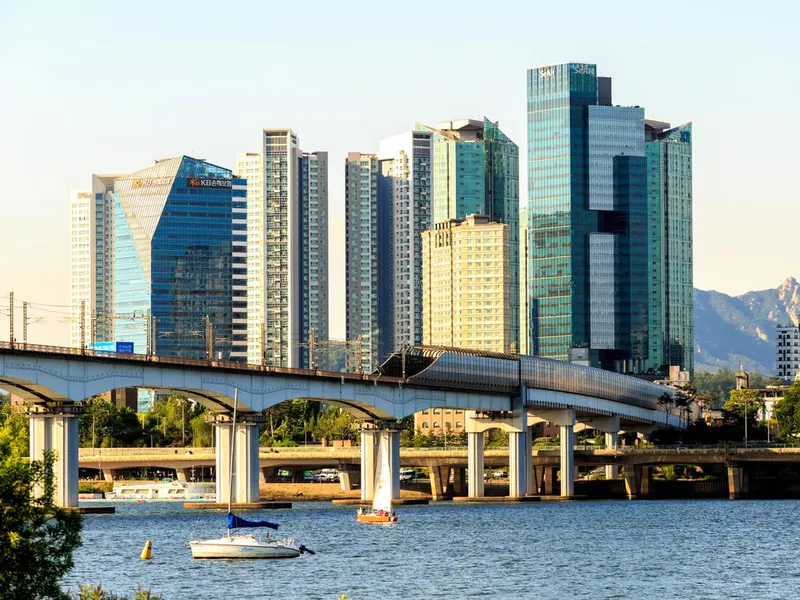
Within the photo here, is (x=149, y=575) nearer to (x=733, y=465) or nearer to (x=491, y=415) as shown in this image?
(x=491, y=415)

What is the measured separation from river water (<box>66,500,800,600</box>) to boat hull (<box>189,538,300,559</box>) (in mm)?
943

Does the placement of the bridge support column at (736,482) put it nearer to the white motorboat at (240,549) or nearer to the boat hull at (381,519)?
the boat hull at (381,519)

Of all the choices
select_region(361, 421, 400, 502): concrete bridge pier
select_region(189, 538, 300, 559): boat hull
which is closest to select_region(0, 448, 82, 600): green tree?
select_region(189, 538, 300, 559): boat hull

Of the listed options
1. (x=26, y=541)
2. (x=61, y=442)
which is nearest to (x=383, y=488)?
(x=61, y=442)

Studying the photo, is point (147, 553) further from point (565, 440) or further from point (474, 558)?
point (565, 440)

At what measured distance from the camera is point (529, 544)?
11438 cm

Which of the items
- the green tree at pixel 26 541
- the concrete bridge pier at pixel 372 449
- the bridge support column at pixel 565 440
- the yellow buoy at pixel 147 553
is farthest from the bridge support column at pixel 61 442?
the green tree at pixel 26 541

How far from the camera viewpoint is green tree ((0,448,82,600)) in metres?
56.6

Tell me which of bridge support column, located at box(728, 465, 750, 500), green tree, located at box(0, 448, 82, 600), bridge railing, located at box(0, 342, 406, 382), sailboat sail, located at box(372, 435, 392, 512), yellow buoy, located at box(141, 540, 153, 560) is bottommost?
bridge support column, located at box(728, 465, 750, 500)

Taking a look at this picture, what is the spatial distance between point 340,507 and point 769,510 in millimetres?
42988

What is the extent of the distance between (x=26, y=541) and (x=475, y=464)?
129913mm

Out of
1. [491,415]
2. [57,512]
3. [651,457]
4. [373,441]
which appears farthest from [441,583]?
[651,457]

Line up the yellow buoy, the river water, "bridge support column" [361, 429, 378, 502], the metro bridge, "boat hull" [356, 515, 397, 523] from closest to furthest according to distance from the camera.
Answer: the river water < the yellow buoy < the metro bridge < "boat hull" [356, 515, 397, 523] < "bridge support column" [361, 429, 378, 502]

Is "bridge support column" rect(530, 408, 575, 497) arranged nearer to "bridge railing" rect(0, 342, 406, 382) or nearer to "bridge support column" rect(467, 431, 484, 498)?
"bridge support column" rect(467, 431, 484, 498)
